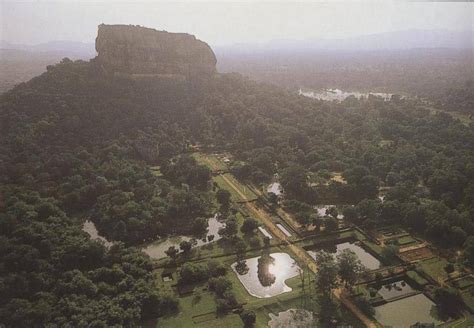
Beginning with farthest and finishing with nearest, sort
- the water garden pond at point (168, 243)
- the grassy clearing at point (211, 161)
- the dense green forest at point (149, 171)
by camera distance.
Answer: the grassy clearing at point (211, 161)
the water garden pond at point (168, 243)
the dense green forest at point (149, 171)

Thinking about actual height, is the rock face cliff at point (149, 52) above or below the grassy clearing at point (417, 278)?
above

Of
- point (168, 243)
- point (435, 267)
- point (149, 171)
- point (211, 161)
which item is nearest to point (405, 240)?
point (435, 267)

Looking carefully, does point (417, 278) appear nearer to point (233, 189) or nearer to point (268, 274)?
point (268, 274)

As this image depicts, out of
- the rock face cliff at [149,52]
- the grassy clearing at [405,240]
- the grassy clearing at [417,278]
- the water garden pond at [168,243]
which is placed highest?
the rock face cliff at [149,52]

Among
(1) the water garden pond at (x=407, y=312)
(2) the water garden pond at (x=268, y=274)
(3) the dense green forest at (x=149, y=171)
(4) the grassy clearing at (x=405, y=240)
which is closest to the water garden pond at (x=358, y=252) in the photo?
(2) the water garden pond at (x=268, y=274)

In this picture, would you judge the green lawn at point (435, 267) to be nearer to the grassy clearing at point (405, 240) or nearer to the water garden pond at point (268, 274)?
the grassy clearing at point (405, 240)

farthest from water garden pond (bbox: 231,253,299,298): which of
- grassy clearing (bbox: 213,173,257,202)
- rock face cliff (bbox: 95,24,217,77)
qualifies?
rock face cliff (bbox: 95,24,217,77)
